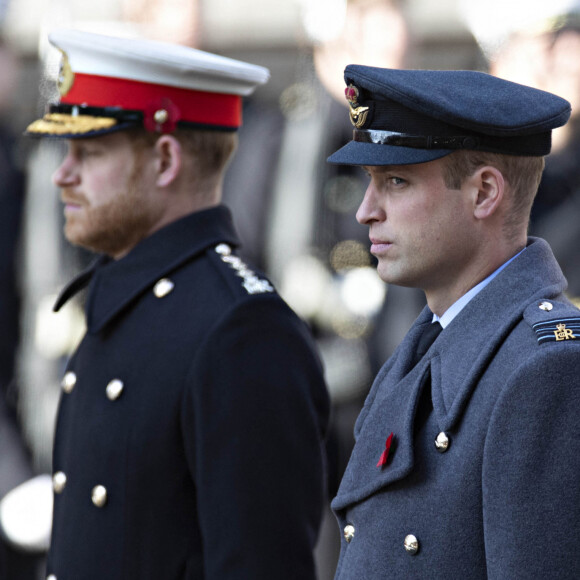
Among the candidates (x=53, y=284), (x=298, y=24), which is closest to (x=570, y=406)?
(x=53, y=284)

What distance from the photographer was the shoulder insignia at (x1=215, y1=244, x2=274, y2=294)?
2.50 m

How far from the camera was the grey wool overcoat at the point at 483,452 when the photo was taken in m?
1.60

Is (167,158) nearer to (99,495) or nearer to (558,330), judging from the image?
(99,495)

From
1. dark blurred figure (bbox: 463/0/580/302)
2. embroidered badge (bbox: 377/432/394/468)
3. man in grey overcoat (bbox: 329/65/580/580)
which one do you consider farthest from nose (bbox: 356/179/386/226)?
dark blurred figure (bbox: 463/0/580/302)

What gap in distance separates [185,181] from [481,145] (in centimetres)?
104

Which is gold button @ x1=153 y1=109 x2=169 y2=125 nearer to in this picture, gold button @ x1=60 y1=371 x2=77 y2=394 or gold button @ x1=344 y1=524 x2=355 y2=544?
gold button @ x1=60 y1=371 x2=77 y2=394

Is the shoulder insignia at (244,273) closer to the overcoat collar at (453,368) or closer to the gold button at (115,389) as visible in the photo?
the gold button at (115,389)

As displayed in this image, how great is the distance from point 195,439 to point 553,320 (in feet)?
3.01

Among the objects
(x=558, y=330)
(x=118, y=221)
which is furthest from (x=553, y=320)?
(x=118, y=221)

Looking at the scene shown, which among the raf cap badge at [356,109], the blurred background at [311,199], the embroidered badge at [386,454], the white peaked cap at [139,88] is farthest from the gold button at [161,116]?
the blurred background at [311,199]

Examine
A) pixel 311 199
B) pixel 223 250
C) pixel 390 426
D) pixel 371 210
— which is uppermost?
pixel 371 210

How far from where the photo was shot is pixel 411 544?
1.77 metres

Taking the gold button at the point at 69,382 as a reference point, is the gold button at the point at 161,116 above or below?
above

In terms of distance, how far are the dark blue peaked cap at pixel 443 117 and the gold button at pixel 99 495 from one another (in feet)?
3.10
